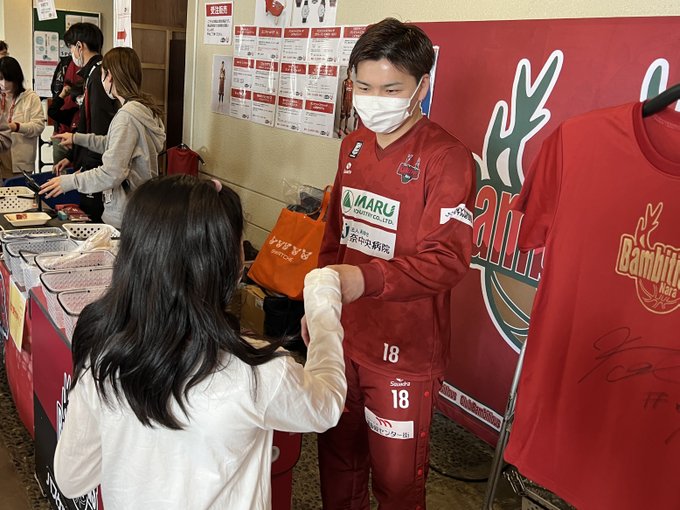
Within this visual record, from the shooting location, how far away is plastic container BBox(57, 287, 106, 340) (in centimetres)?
159

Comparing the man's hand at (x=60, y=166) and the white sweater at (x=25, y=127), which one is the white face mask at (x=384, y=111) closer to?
the man's hand at (x=60, y=166)

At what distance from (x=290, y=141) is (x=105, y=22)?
517cm

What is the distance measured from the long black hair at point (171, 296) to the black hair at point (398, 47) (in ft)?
A: 2.02

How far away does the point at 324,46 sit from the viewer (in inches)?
136

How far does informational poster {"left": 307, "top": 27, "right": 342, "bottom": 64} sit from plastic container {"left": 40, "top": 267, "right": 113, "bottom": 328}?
1.99 meters

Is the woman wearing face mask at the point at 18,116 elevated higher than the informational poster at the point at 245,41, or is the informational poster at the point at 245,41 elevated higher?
the informational poster at the point at 245,41

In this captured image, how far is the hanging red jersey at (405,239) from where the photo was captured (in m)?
1.42

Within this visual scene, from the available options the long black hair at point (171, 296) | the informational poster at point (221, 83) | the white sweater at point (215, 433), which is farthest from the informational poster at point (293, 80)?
the long black hair at point (171, 296)

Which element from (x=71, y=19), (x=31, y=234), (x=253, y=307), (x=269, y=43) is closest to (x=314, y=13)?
(x=269, y=43)

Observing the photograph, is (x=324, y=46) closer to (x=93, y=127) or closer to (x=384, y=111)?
(x=93, y=127)

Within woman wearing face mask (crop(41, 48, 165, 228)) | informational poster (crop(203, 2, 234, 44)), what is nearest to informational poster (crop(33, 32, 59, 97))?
informational poster (crop(203, 2, 234, 44))

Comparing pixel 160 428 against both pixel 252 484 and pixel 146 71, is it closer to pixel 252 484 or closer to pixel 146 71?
pixel 252 484

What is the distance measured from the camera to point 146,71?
6.04 metres

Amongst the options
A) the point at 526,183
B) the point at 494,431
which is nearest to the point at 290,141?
the point at 494,431
